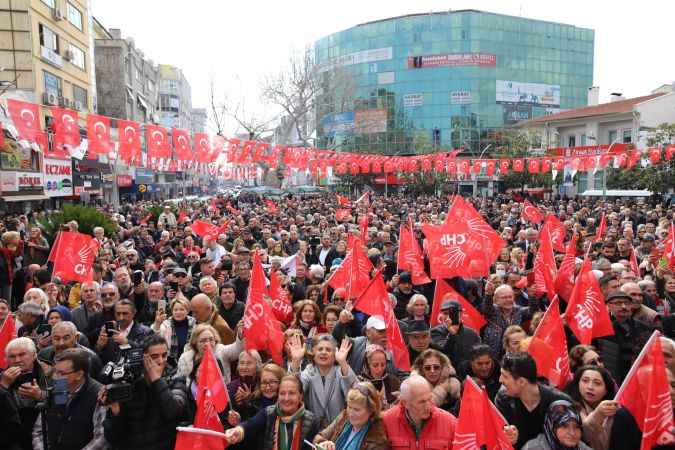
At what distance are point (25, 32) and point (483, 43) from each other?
160 ft

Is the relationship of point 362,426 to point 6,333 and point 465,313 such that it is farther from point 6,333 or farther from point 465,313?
point 6,333

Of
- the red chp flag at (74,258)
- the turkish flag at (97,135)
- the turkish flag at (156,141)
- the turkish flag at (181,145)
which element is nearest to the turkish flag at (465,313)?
the red chp flag at (74,258)

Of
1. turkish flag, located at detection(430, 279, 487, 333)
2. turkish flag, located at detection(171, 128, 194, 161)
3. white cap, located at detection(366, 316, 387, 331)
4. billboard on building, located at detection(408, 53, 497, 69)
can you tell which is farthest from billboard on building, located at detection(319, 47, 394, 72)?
white cap, located at detection(366, 316, 387, 331)

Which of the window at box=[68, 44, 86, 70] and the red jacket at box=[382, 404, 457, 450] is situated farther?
the window at box=[68, 44, 86, 70]

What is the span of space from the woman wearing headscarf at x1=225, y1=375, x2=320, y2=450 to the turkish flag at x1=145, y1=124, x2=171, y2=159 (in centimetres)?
1100

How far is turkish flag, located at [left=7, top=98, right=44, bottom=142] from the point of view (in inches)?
389

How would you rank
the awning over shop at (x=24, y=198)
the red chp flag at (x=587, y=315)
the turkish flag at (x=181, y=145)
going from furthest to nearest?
A: 1. the awning over shop at (x=24, y=198)
2. the turkish flag at (x=181, y=145)
3. the red chp flag at (x=587, y=315)

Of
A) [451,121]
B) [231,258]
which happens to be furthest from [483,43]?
[231,258]

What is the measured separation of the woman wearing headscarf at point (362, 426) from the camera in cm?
343

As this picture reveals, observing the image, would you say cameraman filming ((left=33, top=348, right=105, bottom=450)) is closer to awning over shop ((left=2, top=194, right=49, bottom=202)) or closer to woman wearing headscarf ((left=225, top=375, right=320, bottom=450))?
woman wearing headscarf ((left=225, top=375, right=320, bottom=450))

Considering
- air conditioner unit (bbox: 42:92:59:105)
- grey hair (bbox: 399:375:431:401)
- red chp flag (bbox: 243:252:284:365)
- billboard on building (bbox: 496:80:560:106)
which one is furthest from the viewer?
billboard on building (bbox: 496:80:560:106)

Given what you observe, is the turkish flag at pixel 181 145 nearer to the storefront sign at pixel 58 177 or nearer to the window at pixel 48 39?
the storefront sign at pixel 58 177

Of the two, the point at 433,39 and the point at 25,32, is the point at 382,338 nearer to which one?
the point at 25,32

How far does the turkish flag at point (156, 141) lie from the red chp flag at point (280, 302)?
790cm
